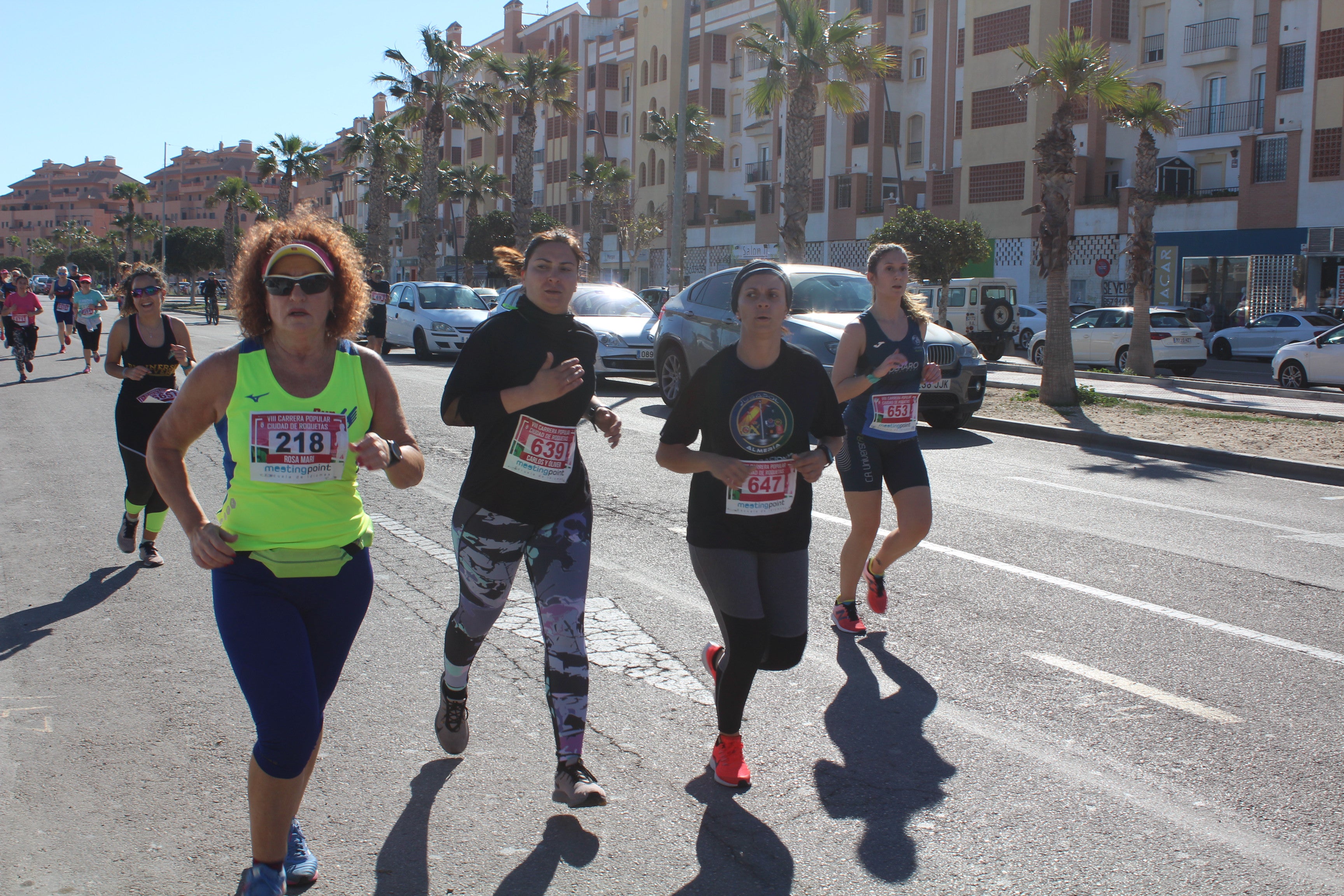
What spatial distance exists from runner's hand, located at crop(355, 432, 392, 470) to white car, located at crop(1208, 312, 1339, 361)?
29353 mm

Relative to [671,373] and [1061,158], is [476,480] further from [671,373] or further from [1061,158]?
[1061,158]

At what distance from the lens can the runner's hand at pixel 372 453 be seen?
9.34 feet

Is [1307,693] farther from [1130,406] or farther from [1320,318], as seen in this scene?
[1320,318]

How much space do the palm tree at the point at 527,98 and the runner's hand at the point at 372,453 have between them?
4051 cm

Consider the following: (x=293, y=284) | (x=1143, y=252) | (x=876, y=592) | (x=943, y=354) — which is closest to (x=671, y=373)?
(x=943, y=354)

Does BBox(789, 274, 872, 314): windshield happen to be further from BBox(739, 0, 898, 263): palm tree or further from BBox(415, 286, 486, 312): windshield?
BBox(739, 0, 898, 263): palm tree

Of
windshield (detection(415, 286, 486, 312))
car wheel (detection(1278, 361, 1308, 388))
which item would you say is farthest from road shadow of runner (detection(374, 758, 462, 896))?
windshield (detection(415, 286, 486, 312))

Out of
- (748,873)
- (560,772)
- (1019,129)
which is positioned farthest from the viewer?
(1019,129)

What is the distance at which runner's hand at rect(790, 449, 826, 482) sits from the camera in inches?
141

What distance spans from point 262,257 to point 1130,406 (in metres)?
15.0

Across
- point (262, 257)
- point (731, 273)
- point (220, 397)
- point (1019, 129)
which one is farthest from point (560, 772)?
point (1019, 129)

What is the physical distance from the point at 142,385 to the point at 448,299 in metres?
18.1

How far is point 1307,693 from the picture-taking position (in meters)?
4.57

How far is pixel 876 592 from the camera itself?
5.61 metres
